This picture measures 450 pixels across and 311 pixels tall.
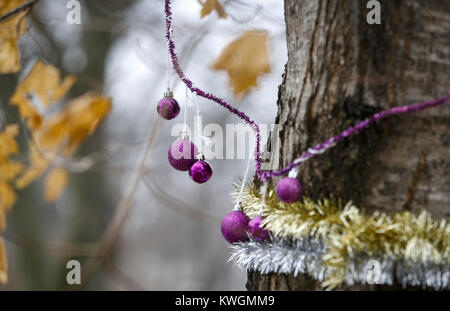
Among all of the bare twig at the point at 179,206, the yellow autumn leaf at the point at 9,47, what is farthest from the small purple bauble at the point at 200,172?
the yellow autumn leaf at the point at 9,47

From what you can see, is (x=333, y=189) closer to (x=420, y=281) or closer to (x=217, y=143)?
(x=420, y=281)

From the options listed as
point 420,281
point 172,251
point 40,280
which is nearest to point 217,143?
point 420,281

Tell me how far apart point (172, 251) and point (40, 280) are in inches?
145

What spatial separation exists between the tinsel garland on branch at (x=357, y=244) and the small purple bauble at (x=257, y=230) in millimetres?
22

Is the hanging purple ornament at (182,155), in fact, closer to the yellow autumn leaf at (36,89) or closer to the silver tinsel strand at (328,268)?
the silver tinsel strand at (328,268)

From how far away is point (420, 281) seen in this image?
0.48 m

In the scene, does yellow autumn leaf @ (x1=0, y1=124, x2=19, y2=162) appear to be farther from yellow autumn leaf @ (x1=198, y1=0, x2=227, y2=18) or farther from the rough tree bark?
the rough tree bark

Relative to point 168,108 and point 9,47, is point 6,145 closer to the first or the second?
point 9,47

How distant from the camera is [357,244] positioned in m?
0.47

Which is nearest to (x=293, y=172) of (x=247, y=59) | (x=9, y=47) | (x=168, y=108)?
(x=168, y=108)

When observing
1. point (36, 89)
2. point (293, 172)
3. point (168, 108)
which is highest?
point (36, 89)

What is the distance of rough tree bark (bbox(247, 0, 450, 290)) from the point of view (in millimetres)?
505

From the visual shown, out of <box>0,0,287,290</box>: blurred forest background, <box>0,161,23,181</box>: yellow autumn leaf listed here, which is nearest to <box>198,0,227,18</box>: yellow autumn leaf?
<box>0,0,287,290</box>: blurred forest background

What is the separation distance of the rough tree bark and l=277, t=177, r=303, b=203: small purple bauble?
3 cm
